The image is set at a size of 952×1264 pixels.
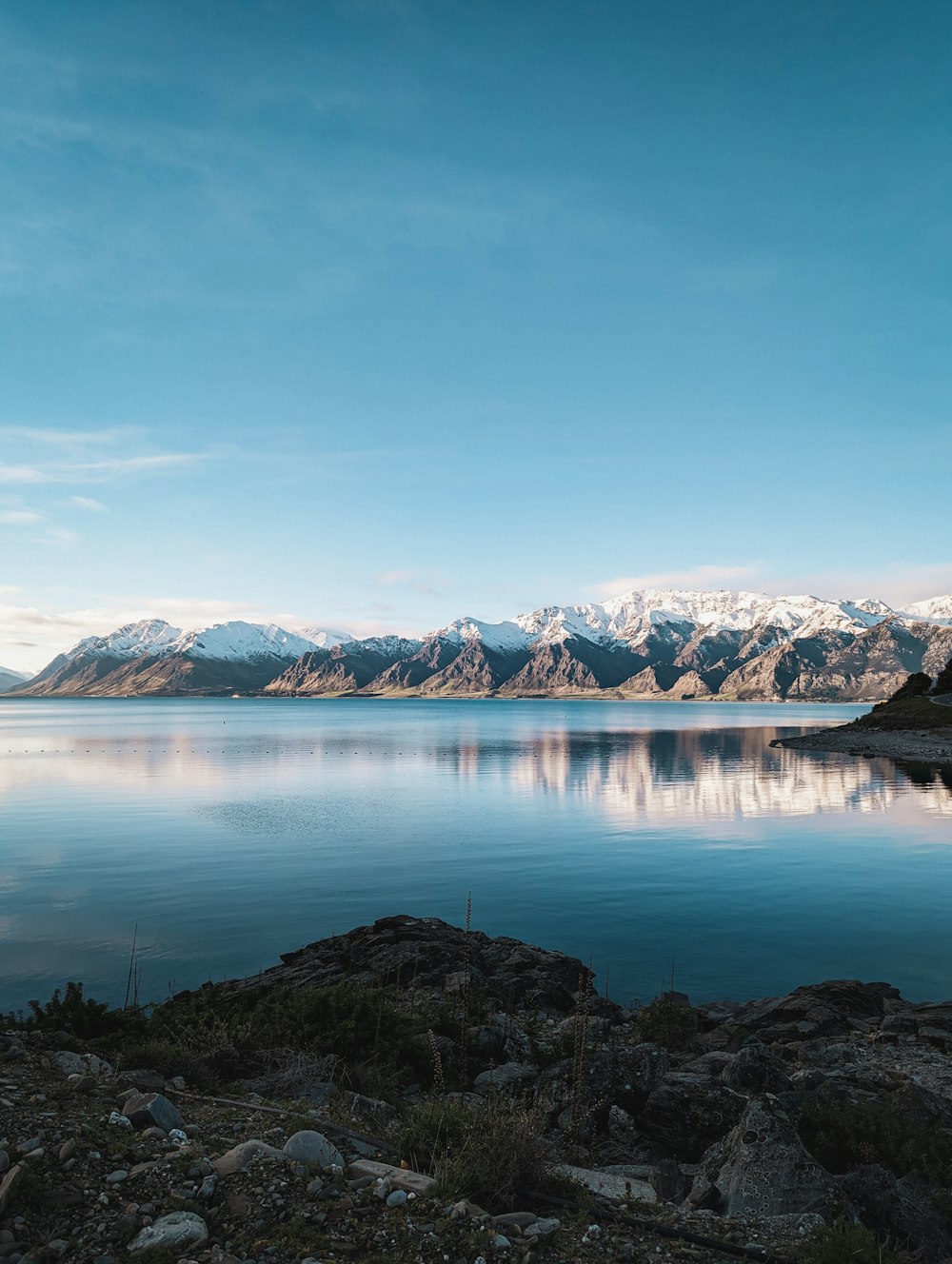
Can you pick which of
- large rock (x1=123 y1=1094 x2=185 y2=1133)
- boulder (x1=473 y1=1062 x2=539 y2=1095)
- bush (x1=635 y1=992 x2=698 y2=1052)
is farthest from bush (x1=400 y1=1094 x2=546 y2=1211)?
bush (x1=635 y1=992 x2=698 y2=1052)

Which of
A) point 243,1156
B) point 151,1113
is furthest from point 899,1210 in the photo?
point 151,1113

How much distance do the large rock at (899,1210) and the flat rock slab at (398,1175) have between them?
4.65 metres

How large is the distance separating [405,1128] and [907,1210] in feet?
18.3

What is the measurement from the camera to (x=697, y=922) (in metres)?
28.3

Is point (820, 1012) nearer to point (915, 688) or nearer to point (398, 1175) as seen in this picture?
point (398, 1175)

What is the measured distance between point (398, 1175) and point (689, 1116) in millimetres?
5374

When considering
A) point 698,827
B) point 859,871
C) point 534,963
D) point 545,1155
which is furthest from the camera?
point 698,827

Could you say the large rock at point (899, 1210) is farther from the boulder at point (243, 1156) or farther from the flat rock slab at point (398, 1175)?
the boulder at point (243, 1156)

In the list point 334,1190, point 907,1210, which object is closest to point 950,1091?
point 907,1210

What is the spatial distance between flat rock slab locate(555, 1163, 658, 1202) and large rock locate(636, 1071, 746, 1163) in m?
1.70

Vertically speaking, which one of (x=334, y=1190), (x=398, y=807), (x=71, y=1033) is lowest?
(x=398, y=807)

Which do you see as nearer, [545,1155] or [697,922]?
[545,1155]

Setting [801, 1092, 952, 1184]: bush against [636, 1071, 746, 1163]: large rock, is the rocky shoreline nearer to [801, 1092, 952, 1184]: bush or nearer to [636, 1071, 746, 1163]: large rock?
[801, 1092, 952, 1184]: bush

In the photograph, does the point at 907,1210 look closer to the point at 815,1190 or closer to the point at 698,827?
the point at 815,1190
